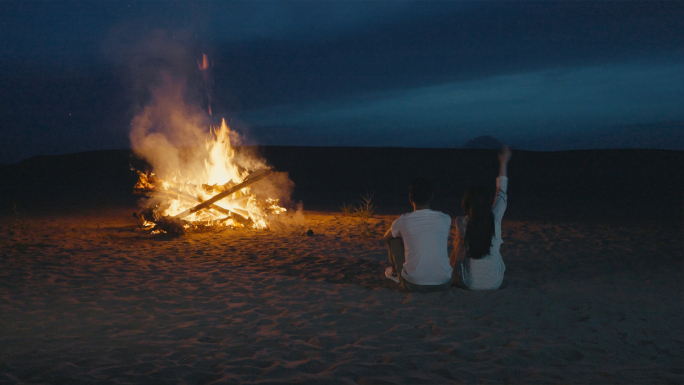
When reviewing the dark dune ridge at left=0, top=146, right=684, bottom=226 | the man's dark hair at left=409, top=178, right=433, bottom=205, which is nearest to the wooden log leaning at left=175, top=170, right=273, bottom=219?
the dark dune ridge at left=0, top=146, right=684, bottom=226

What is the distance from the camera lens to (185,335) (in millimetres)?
4344

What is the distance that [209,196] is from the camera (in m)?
11.2

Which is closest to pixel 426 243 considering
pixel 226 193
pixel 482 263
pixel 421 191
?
pixel 421 191

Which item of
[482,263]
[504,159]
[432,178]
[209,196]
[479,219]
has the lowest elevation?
[482,263]

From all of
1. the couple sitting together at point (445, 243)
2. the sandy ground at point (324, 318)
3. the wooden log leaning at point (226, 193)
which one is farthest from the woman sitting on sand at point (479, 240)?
the wooden log leaning at point (226, 193)

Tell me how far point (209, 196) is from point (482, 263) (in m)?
7.55

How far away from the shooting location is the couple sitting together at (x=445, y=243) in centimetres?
514

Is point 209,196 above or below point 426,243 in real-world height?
above

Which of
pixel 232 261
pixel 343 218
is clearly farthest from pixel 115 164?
pixel 232 261

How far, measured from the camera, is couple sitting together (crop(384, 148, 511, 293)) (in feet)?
16.9

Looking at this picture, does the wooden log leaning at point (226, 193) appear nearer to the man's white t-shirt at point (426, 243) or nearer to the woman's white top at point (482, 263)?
the man's white t-shirt at point (426, 243)

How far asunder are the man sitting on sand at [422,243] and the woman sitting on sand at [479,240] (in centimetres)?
23

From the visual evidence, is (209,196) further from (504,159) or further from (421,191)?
(504,159)

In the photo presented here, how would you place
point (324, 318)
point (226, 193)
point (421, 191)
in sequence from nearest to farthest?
point (324, 318) → point (421, 191) → point (226, 193)
